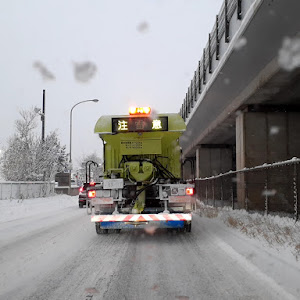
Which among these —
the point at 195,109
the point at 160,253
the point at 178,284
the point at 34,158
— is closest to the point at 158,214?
the point at 160,253

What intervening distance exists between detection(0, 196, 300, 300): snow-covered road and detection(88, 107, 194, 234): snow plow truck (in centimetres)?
57

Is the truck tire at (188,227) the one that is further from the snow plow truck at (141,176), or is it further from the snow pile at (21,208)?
the snow pile at (21,208)

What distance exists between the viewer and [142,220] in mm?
8445

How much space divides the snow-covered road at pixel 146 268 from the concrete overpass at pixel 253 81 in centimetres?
294

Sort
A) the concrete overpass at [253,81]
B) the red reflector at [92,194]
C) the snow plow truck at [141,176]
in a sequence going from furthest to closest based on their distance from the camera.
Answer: the concrete overpass at [253,81] < the red reflector at [92,194] < the snow plow truck at [141,176]

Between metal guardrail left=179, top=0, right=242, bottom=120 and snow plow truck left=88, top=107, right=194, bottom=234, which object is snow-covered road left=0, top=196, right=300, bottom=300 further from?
metal guardrail left=179, top=0, right=242, bottom=120

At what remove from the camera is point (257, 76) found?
45.5 ft

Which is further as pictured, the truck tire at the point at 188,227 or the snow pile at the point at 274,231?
the truck tire at the point at 188,227

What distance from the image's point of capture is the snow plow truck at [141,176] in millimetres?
8648

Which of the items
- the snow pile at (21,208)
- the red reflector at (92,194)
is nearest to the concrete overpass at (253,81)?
the red reflector at (92,194)

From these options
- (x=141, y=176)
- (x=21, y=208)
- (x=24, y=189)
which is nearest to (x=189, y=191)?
(x=141, y=176)

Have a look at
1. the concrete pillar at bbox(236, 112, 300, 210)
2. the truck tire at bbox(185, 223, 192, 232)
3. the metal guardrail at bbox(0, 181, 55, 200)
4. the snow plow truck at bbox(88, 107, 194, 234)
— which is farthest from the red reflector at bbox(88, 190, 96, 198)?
the metal guardrail at bbox(0, 181, 55, 200)

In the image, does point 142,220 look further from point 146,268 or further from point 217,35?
point 217,35

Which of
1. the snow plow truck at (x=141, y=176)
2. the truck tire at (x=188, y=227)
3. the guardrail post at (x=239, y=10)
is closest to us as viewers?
the snow plow truck at (x=141, y=176)
